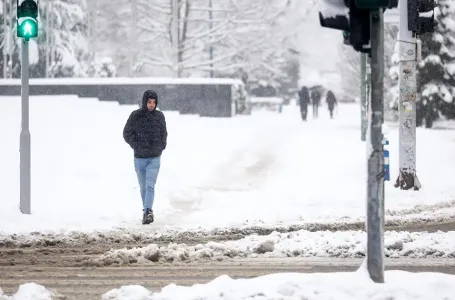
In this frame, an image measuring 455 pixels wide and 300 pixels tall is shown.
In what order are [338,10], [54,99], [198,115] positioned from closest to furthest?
[338,10] → [54,99] → [198,115]

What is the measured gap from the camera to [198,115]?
34.8m

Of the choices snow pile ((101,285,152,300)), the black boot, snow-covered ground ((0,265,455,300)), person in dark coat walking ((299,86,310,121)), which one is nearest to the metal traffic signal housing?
snow-covered ground ((0,265,455,300))

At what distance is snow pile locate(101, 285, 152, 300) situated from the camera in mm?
6882

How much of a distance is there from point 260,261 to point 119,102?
2605 cm

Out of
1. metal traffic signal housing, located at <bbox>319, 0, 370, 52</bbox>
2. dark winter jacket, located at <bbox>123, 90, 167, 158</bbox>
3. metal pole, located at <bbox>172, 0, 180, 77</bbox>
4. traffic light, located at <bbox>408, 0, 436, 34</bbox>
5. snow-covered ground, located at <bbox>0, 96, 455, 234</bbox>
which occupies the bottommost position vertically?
snow-covered ground, located at <bbox>0, 96, 455, 234</bbox>

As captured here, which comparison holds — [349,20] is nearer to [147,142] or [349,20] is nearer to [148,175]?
[147,142]

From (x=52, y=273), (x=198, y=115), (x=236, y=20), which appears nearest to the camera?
(x=52, y=273)

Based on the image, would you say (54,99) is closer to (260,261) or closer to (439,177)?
(439,177)

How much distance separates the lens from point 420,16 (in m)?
14.0

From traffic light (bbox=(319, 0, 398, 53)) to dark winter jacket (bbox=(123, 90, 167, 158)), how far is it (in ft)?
18.3

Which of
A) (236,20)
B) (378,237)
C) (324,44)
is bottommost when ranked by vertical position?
(378,237)

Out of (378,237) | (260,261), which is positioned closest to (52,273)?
(260,261)

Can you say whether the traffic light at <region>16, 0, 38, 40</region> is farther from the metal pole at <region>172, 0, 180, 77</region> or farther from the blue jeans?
the metal pole at <region>172, 0, 180, 77</region>

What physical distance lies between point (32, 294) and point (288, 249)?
133 inches
